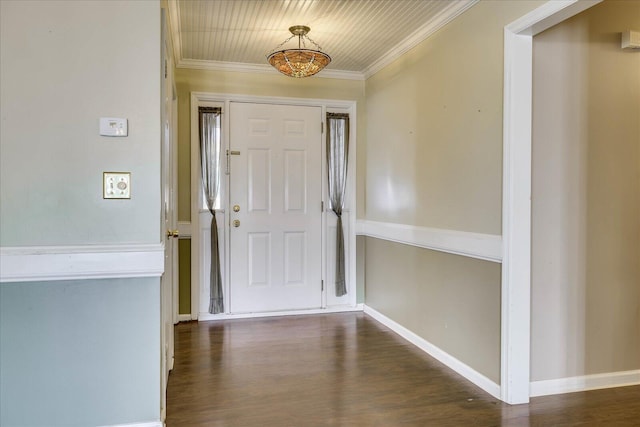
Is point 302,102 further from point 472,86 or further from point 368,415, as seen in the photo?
point 368,415

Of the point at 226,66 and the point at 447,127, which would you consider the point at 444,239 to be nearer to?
the point at 447,127

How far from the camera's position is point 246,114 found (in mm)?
4188

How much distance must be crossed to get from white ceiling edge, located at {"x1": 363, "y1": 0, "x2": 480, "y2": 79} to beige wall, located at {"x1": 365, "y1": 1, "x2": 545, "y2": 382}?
4 centimetres

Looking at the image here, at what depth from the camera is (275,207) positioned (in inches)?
168

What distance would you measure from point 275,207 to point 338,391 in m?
2.07

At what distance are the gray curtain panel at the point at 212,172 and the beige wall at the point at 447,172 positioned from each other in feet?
4.96

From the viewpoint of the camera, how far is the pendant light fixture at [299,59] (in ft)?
10.1

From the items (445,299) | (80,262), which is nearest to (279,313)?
(445,299)

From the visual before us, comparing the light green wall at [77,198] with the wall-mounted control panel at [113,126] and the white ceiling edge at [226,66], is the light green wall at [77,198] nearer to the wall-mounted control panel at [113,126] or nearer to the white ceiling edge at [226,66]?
the wall-mounted control panel at [113,126]

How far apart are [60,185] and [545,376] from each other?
277 cm

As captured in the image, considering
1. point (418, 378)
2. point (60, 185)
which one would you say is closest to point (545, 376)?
point (418, 378)

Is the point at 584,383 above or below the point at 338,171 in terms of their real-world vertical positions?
below

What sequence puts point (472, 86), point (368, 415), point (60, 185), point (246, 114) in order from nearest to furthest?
point (60, 185), point (368, 415), point (472, 86), point (246, 114)

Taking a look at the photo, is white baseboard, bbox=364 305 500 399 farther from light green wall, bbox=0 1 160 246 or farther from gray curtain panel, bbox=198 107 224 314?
light green wall, bbox=0 1 160 246
